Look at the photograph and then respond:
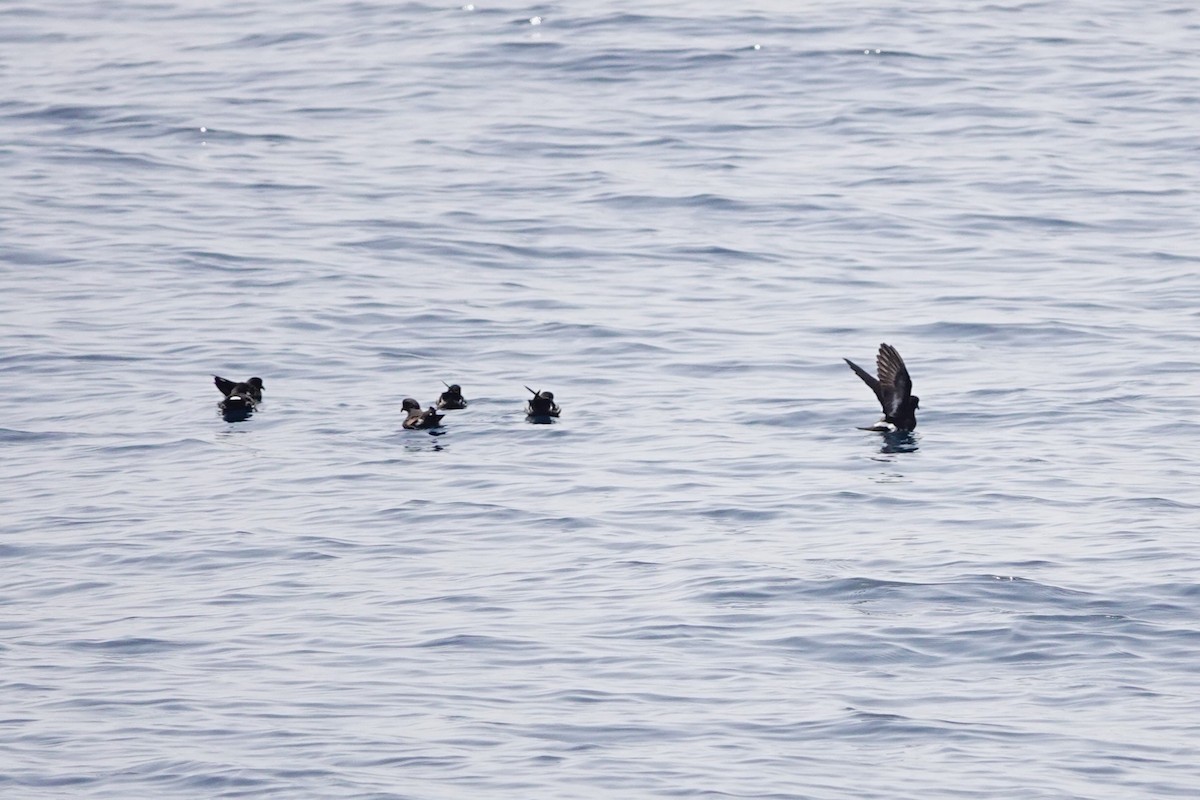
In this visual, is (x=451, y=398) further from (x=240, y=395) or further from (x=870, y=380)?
(x=870, y=380)

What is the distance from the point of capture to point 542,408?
57.6 ft

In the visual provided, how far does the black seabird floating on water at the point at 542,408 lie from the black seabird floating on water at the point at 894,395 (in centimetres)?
286

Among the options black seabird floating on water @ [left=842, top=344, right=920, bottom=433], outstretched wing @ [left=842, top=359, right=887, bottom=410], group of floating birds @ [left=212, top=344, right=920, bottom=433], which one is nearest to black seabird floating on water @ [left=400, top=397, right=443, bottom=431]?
group of floating birds @ [left=212, top=344, right=920, bottom=433]

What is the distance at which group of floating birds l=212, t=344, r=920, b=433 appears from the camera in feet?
56.6

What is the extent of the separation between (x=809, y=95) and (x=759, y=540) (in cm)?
1841

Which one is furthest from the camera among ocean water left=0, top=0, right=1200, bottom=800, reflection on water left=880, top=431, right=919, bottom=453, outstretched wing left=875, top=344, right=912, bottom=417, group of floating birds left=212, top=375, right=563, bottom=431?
group of floating birds left=212, top=375, right=563, bottom=431

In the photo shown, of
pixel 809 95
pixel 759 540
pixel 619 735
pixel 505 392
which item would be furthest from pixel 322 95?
pixel 619 735

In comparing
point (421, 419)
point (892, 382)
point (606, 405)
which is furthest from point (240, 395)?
point (892, 382)

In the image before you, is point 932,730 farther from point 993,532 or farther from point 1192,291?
point 1192,291

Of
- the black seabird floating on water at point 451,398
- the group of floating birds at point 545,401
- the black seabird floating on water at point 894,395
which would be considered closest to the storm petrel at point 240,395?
the group of floating birds at point 545,401

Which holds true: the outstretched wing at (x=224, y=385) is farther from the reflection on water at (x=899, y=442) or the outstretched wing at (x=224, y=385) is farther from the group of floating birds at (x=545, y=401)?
the reflection on water at (x=899, y=442)

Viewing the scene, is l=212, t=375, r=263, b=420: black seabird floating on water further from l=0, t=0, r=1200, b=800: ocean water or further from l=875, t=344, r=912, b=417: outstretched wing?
l=875, t=344, r=912, b=417: outstretched wing

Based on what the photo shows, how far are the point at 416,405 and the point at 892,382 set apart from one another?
4345 mm

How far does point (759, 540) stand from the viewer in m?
14.3
